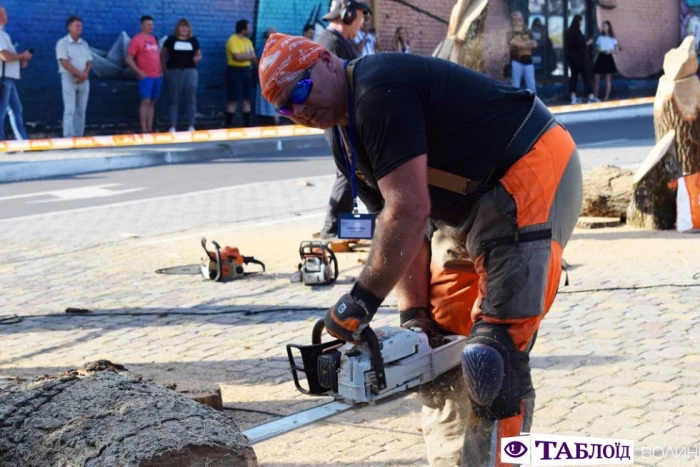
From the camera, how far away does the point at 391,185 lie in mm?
3230

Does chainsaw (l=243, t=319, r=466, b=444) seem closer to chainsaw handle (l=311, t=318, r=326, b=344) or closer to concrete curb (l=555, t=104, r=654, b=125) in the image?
chainsaw handle (l=311, t=318, r=326, b=344)

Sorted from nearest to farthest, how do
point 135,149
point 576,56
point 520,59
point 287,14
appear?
point 135,149, point 520,59, point 287,14, point 576,56

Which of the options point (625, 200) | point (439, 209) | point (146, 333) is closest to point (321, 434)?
point (439, 209)

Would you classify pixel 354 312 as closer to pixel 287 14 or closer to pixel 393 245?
pixel 393 245

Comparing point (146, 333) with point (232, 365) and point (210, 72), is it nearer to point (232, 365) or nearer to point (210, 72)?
point (232, 365)

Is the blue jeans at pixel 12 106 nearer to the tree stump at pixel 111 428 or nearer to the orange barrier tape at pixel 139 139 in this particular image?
the orange barrier tape at pixel 139 139

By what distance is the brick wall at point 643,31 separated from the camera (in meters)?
31.2

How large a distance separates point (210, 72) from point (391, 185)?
721 inches

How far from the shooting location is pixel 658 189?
8.92 m

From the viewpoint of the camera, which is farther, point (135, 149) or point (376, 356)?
point (135, 149)

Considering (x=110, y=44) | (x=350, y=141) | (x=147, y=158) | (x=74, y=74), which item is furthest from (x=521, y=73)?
(x=350, y=141)

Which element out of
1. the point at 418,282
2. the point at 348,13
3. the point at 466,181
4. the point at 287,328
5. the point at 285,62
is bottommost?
the point at 287,328

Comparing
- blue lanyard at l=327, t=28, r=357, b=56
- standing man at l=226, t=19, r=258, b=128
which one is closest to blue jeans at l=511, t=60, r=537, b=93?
standing man at l=226, t=19, r=258, b=128

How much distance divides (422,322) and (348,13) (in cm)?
490
